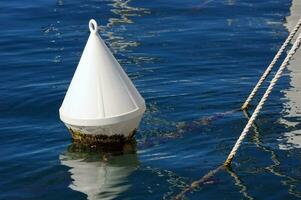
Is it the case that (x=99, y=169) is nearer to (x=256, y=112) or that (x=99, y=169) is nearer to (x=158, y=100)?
(x=256, y=112)

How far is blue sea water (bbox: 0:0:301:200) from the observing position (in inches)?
320

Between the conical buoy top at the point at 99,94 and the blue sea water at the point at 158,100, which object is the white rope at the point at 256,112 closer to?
the blue sea water at the point at 158,100

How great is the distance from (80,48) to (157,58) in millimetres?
1977

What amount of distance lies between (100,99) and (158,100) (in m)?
2.67

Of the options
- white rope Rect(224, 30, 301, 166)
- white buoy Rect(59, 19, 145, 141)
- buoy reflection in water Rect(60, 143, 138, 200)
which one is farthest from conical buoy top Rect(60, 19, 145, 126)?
white rope Rect(224, 30, 301, 166)

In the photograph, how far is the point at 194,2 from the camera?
61.5ft

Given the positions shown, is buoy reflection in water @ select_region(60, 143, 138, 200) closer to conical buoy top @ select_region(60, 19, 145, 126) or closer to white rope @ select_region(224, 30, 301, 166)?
conical buoy top @ select_region(60, 19, 145, 126)

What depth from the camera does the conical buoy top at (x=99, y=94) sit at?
849cm

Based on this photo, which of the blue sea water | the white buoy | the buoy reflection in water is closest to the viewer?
the buoy reflection in water

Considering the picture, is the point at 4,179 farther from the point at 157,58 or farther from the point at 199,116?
the point at 157,58

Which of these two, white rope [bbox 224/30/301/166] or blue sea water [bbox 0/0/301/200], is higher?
white rope [bbox 224/30/301/166]

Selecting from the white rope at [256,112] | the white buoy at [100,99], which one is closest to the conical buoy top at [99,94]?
the white buoy at [100,99]

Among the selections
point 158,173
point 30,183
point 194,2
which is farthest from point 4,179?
→ point 194,2

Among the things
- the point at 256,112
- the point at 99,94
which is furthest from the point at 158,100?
the point at 256,112
